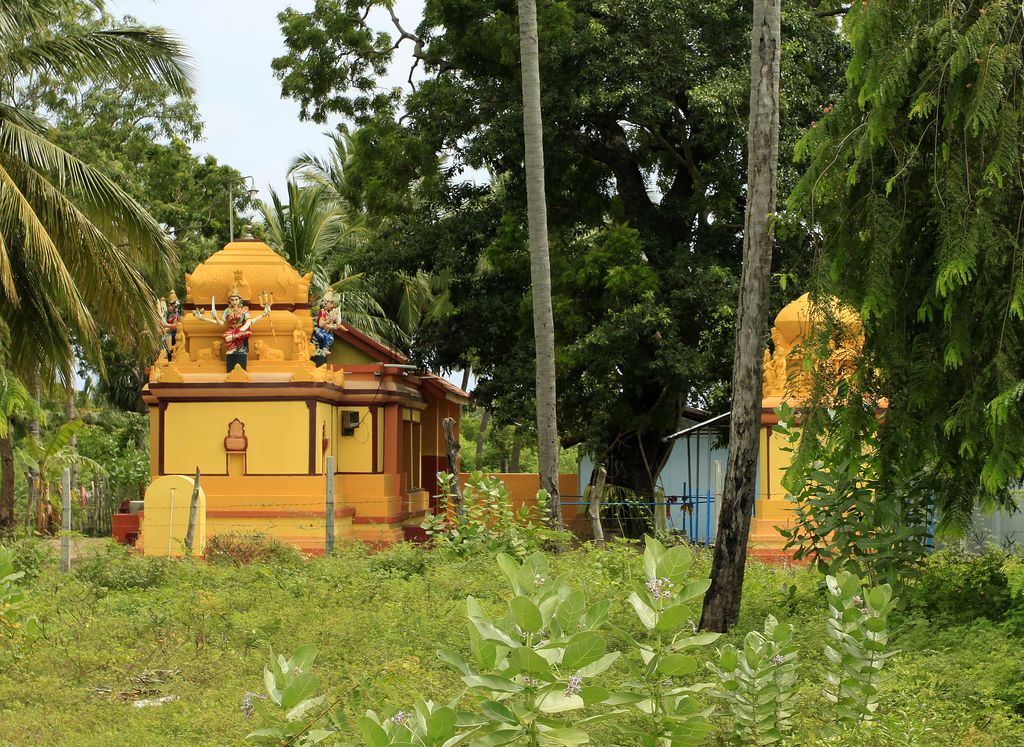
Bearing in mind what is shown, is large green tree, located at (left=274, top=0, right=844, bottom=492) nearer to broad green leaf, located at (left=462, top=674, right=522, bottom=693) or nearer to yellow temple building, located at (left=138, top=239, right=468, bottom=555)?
yellow temple building, located at (left=138, top=239, right=468, bottom=555)

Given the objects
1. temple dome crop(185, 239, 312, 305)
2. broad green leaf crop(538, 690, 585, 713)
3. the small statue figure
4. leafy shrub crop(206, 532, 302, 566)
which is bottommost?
leafy shrub crop(206, 532, 302, 566)

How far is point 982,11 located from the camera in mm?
7902

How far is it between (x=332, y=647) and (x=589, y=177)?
15.8m

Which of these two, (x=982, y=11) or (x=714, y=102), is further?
(x=714, y=102)

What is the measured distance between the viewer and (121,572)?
526 inches

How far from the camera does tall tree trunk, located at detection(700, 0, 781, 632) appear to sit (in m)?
9.02

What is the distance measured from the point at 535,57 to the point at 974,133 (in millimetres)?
7838

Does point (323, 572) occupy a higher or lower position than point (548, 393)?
lower

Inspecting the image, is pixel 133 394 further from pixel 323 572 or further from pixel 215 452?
pixel 323 572

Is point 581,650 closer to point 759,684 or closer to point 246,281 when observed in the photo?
point 759,684

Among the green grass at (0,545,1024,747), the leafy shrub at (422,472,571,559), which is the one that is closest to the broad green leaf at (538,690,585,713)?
the green grass at (0,545,1024,747)

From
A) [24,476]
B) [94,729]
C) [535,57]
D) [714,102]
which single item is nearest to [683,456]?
[714,102]

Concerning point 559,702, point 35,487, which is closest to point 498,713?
point 559,702

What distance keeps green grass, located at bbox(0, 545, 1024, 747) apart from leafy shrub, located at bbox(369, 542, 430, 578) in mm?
27
